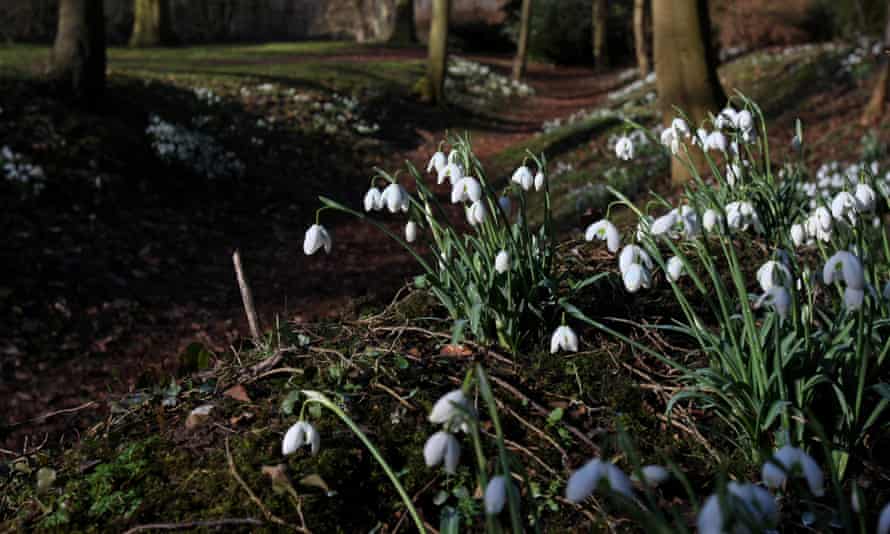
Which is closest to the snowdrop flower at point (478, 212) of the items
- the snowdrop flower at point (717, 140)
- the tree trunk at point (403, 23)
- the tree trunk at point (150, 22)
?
the snowdrop flower at point (717, 140)

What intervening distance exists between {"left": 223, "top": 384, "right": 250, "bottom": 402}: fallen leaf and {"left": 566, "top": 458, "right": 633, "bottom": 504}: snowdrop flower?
1522 mm

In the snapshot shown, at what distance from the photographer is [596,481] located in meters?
1.17

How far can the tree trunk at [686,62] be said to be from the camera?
6680 millimetres

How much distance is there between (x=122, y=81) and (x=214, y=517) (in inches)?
400

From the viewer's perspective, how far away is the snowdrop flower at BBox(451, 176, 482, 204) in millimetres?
2373

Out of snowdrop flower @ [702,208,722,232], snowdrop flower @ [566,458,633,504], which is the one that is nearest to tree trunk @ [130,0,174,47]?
snowdrop flower @ [702,208,722,232]

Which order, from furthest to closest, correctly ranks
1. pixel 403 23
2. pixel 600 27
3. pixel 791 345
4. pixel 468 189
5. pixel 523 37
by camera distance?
1. pixel 403 23
2. pixel 600 27
3. pixel 523 37
4. pixel 468 189
5. pixel 791 345

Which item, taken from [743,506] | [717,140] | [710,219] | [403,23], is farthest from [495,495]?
[403,23]

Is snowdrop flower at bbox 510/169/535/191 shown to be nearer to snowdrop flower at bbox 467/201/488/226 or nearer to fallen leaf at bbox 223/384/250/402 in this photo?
snowdrop flower at bbox 467/201/488/226

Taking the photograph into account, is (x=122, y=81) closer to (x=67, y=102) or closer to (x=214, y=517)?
(x=67, y=102)

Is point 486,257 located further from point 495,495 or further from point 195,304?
point 195,304

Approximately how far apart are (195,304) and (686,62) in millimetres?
4710

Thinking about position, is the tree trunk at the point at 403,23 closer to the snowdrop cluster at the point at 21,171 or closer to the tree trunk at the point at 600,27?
the tree trunk at the point at 600,27

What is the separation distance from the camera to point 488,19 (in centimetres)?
3303
